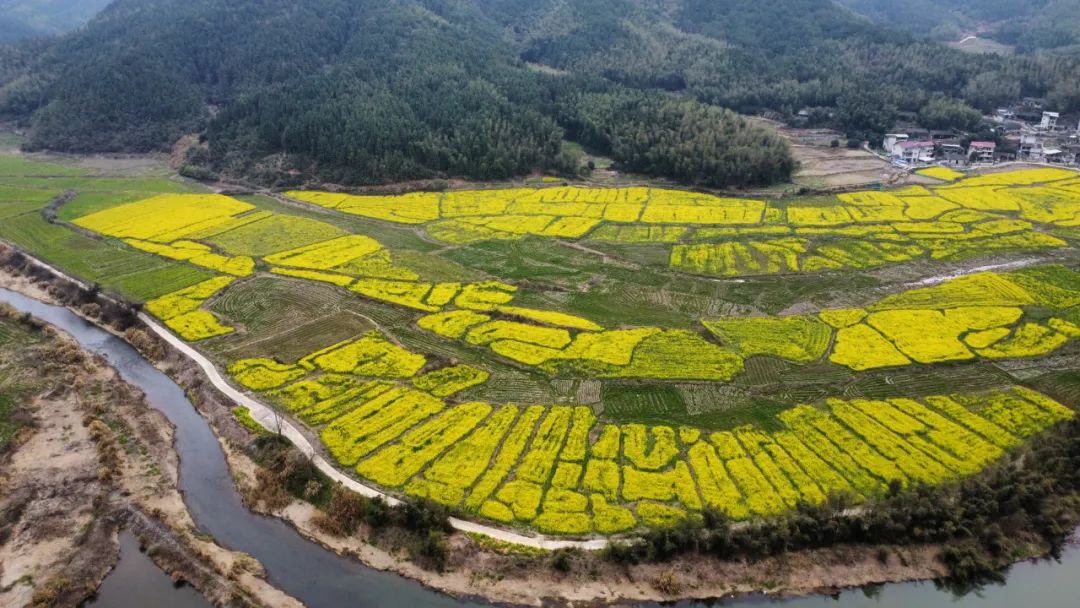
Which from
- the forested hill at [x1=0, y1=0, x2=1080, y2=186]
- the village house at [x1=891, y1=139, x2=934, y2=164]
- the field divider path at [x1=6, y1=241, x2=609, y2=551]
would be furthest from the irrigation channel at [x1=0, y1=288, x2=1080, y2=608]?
the village house at [x1=891, y1=139, x2=934, y2=164]

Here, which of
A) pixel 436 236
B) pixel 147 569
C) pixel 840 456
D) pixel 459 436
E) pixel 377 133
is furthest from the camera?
pixel 377 133

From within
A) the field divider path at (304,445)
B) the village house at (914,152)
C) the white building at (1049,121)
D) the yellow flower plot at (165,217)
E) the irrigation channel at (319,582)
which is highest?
the white building at (1049,121)

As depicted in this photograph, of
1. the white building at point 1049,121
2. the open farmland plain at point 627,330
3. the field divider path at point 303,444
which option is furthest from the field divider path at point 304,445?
the white building at point 1049,121

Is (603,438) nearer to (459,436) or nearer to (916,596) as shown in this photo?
(459,436)

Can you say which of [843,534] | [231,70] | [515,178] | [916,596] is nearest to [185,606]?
[843,534]

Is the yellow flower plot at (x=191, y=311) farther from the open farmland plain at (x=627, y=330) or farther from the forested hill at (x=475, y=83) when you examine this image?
the forested hill at (x=475, y=83)

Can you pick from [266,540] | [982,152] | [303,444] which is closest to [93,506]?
[266,540]

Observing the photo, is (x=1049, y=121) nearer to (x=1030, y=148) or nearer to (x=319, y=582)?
(x=1030, y=148)
